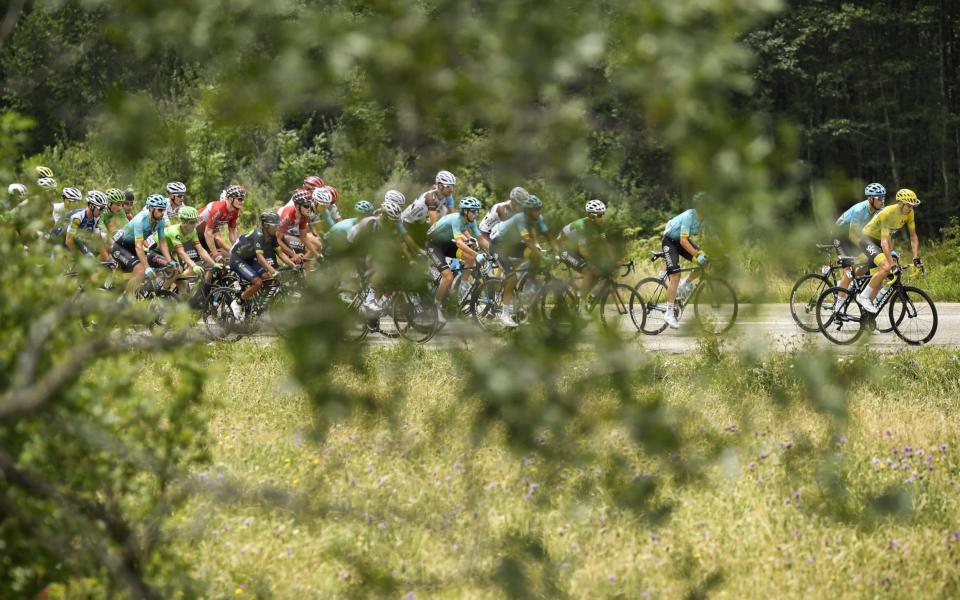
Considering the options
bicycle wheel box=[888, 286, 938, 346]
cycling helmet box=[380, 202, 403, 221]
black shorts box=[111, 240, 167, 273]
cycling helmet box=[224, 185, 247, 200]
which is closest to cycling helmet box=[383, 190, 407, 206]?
cycling helmet box=[380, 202, 403, 221]

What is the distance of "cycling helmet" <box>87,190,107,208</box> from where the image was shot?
594 inches

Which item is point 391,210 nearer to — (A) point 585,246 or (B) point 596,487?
(A) point 585,246

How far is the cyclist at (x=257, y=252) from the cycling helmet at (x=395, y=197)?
38.0ft

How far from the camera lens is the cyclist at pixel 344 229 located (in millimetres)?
2318

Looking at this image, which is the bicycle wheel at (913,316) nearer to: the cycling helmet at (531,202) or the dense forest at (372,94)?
the dense forest at (372,94)

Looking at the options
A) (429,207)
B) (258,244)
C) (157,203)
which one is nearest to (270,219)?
(258,244)

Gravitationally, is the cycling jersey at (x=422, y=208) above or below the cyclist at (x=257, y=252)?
above

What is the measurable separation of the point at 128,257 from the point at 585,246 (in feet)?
45.3

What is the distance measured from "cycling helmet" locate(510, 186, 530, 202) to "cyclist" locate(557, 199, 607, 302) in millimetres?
115

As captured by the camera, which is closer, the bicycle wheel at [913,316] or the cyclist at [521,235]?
the cyclist at [521,235]

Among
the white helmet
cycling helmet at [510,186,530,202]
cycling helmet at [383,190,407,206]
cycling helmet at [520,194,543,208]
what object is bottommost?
cycling helmet at [383,190,407,206]

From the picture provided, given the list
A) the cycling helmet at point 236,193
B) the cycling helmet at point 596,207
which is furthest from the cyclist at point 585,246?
the cycling helmet at point 236,193

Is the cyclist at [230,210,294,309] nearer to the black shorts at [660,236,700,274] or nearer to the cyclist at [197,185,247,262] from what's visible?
the cyclist at [197,185,247,262]

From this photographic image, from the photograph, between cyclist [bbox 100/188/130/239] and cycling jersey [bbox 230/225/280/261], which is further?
cyclist [bbox 100/188/130/239]
